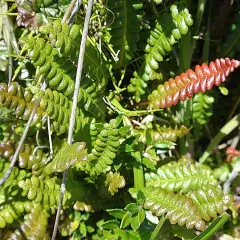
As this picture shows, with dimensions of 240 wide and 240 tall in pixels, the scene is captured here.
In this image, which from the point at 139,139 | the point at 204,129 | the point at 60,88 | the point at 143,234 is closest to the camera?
the point at 60,88

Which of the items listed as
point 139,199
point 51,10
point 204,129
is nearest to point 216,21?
point 204,129

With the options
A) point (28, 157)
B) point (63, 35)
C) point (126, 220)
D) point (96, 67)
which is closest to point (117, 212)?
point (126, 220)

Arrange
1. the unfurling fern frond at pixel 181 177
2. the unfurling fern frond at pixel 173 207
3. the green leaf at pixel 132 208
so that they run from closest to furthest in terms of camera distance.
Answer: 1. the unfurling fern frond at pixel 173 207
2. the green leaf at pixel 132 208
3. the unfurling fern frond at pixel 181 177

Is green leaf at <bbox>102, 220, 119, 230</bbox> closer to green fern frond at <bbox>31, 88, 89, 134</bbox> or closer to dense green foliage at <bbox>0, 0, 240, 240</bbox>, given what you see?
dense green foliage at <bbox>0, 0, 240, 240</bbox>

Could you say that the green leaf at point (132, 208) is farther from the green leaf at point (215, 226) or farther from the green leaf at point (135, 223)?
the green leaf at point (215, 226)

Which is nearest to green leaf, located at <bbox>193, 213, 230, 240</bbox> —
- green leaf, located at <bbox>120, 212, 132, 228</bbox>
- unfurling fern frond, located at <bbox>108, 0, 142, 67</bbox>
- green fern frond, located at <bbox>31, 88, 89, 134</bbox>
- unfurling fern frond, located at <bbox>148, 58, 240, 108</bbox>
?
green leaf, located at <bbox>120, 212, 132, 228</bbox>

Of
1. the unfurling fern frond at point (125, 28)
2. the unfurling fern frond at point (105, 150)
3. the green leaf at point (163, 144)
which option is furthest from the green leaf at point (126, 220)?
the unfurling fern frond at point (125, 28)

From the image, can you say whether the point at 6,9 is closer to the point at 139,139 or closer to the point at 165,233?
the point at 139,139
